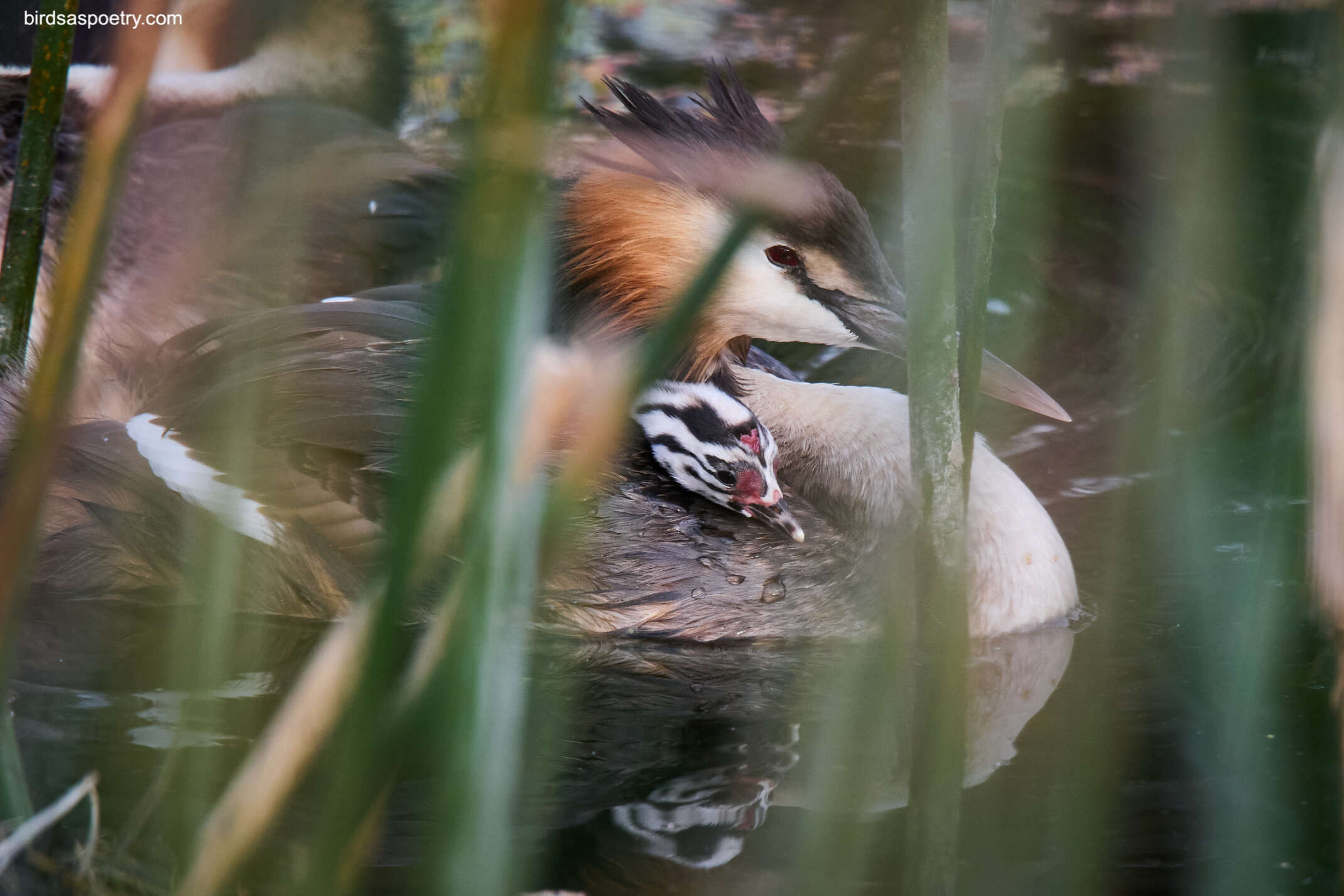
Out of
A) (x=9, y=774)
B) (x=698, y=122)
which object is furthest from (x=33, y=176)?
(x=698, y=122)

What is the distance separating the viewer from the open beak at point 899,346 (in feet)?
7.28

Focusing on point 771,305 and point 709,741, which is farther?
point 771,305

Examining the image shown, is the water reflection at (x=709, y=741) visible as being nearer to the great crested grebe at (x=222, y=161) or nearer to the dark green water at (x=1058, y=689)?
the dark green water at (x=1058, y=689)

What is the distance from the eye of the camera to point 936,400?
38.9 inches

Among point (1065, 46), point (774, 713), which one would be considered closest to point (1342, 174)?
point (774, 713)

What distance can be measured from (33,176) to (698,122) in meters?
1.16

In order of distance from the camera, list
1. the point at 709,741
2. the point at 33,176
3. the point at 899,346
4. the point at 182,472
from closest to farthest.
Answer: the point at 33,176
the point at 709,741
the point at 182,472
the point at 899,346

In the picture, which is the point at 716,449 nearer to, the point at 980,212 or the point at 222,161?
the point at 222,161

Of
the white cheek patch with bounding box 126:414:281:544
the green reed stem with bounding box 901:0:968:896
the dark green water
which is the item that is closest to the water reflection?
the dark green water

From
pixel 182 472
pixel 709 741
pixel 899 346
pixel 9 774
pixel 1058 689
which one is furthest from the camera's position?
pixel 899 346

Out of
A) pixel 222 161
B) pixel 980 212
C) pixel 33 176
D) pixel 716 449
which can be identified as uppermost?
pixel 222 161

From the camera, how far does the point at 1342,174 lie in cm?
85

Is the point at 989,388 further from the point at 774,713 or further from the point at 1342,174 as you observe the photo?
the point at 1342,174

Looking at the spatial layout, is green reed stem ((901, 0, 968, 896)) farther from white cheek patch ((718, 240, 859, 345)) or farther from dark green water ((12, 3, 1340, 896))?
white cheek patch ((718, 240, 859, 345))
